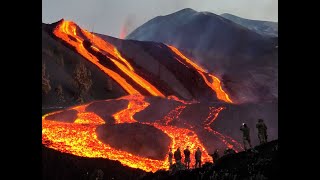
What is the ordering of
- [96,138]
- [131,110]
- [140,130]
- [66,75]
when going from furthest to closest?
[66,75] → [131,110] → [140,130] → [96,138]

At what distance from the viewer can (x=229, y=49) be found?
525 ft

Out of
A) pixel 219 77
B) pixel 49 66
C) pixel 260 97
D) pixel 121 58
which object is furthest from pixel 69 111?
pixel 219 77

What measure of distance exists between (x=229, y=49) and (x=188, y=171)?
452 feet

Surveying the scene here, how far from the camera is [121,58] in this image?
388 ft

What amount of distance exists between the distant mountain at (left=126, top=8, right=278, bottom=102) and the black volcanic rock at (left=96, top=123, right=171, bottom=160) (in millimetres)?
65028

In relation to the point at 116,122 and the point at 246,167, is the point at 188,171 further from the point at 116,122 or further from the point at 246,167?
the point at 116,122

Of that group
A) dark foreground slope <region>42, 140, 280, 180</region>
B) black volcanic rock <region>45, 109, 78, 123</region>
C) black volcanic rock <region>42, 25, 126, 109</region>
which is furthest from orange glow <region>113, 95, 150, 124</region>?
dark foreground slope <region>42, 140, 280, 180</region>

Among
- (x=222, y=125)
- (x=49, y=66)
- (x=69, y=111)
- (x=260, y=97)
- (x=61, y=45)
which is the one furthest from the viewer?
(x=260, y=97)

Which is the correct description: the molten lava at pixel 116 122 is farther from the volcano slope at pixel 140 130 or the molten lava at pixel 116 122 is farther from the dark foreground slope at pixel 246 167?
the dark foreground slope at pixel 246 167

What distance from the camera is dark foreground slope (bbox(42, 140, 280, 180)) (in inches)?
772

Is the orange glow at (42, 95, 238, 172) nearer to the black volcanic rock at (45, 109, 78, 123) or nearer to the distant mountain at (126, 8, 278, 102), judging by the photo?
the black volcanic rock at (45, 109, 78, 123)

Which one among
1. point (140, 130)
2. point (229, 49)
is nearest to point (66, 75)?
point (140, 130)
